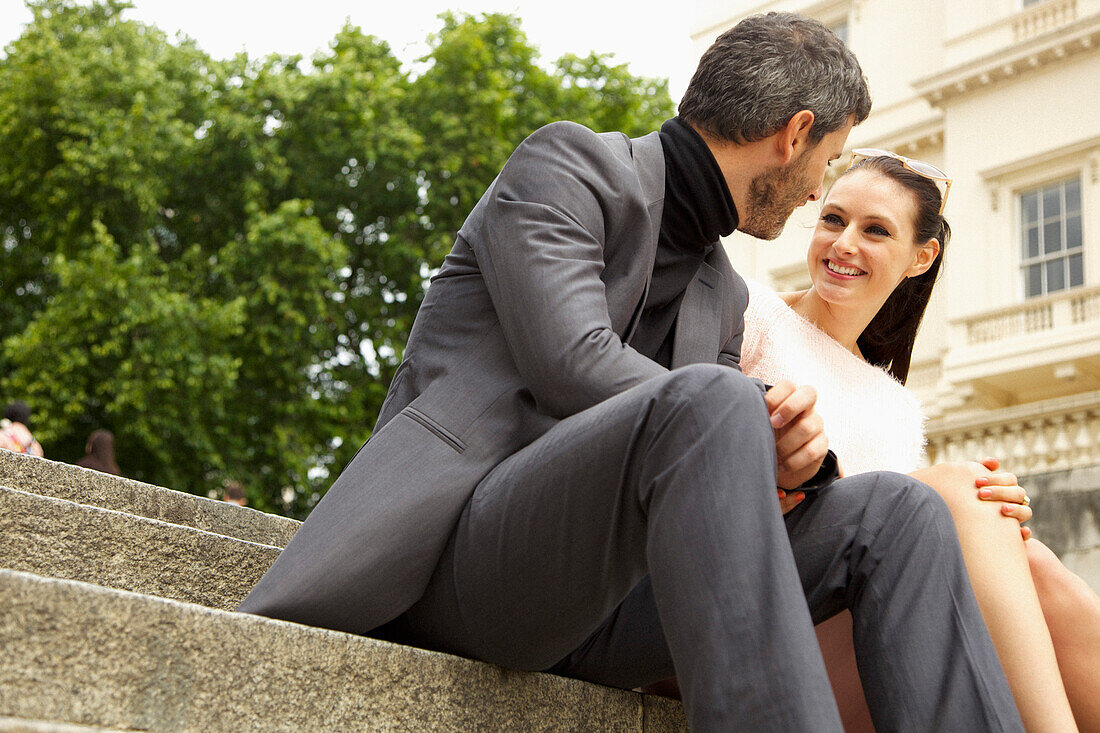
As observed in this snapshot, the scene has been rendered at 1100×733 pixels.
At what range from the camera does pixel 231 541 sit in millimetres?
2988

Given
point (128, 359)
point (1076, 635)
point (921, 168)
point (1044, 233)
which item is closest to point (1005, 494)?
point (1076, 635)

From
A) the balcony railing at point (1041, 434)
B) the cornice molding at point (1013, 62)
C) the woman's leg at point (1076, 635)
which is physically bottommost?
the balcony railing at point (1041, 434)

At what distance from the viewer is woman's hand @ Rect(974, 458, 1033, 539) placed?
8.37 feet

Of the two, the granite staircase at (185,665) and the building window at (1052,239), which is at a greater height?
the granite staircase at (185,665)

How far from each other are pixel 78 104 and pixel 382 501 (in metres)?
18.4

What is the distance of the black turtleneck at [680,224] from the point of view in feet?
8.19

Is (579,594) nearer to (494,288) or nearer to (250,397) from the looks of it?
(494,288)

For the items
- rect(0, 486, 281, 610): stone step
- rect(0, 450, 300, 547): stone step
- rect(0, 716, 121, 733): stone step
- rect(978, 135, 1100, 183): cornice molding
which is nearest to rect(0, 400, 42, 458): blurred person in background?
rect(0, 450, 300, 547): stone step

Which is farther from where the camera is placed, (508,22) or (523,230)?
(508,22)

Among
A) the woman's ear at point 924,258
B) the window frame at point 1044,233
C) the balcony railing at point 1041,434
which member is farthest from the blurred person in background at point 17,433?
the window frame at point 1044,233

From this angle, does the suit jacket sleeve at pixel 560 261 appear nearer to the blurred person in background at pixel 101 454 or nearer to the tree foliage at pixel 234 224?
the blurred person in background at pixel 101 454

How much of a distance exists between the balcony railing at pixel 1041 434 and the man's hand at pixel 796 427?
1214 cm

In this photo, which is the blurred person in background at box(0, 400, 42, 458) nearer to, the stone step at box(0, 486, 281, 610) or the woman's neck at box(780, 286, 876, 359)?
the stone step at box(0, 486, 281, 610)

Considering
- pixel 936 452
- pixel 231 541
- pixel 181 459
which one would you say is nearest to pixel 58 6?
pixel 181 459
